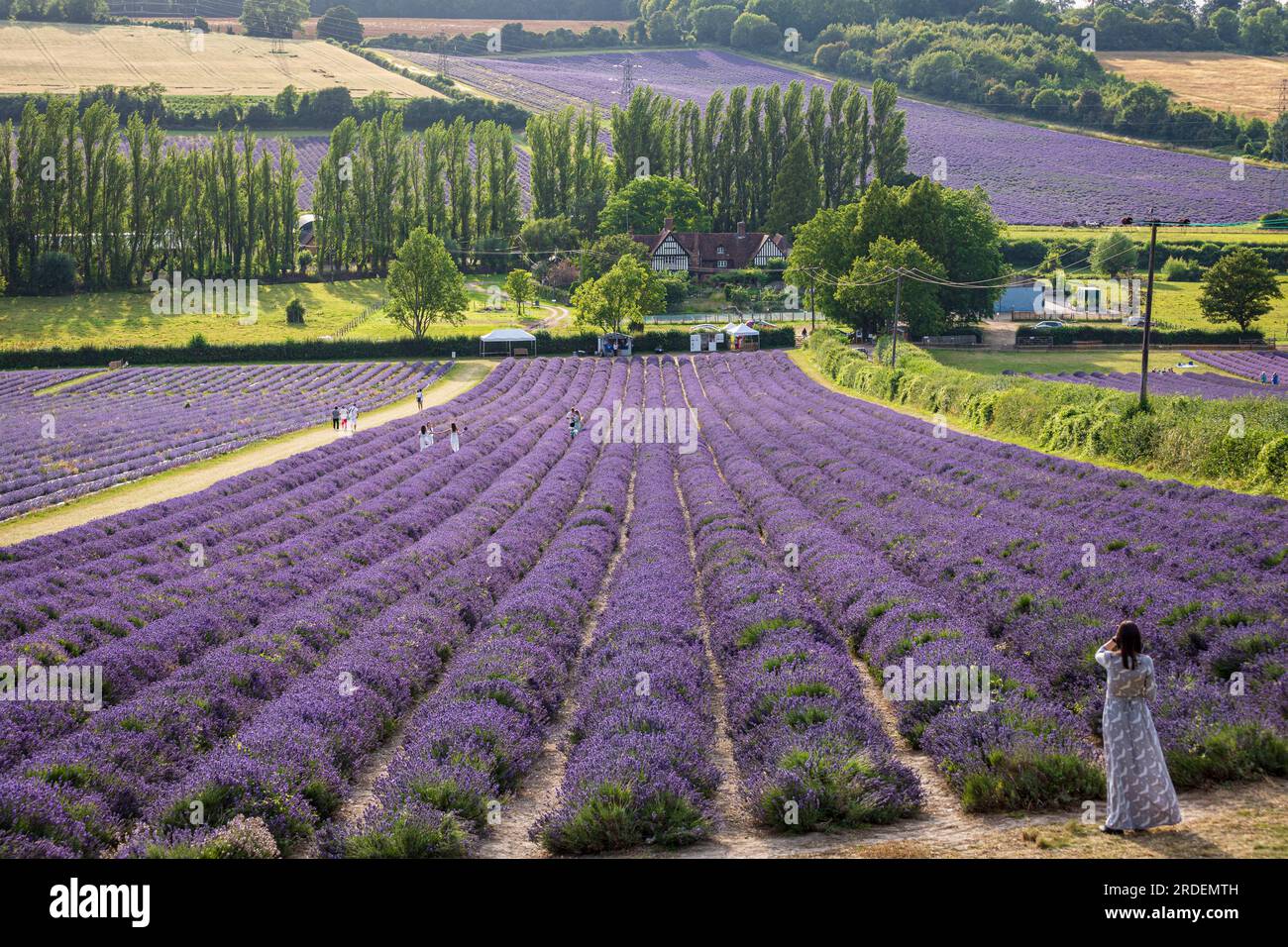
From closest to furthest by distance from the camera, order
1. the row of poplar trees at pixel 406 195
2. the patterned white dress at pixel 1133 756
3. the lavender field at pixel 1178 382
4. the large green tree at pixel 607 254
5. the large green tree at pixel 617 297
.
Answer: the patterned white dress at pixel 1133 756
the lavender field at pixel 1178 382
the large green tree at pixel 617 297
the large green tree at pixel 607 254
the row of poplar trees at pixel 406 195

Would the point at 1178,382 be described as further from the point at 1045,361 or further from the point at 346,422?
the point at 346,422

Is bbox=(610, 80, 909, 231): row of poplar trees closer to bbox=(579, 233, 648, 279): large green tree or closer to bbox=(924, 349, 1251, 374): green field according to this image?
bbox=(579, 233, 648, 279): large green tree

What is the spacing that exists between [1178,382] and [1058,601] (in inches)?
1698

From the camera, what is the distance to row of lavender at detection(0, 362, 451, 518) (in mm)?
30422

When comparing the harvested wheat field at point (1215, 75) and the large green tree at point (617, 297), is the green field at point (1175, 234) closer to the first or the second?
the harvested wheat field at point (1215, 75)

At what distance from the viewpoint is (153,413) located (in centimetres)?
4662

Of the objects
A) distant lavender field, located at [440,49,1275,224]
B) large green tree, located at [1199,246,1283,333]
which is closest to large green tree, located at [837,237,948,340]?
large green tree, located at [1199,246,1283,333]

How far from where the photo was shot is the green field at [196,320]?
75.7m

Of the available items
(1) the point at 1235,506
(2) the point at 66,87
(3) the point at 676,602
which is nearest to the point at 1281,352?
(1) the point at 1235,506

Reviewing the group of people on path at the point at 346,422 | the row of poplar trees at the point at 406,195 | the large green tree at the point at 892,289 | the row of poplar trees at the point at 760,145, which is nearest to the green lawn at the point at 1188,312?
the large green tree at the point at 892,289

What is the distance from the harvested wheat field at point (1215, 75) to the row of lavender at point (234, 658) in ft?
473

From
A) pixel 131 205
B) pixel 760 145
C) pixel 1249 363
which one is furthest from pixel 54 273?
pixel 1249 363
